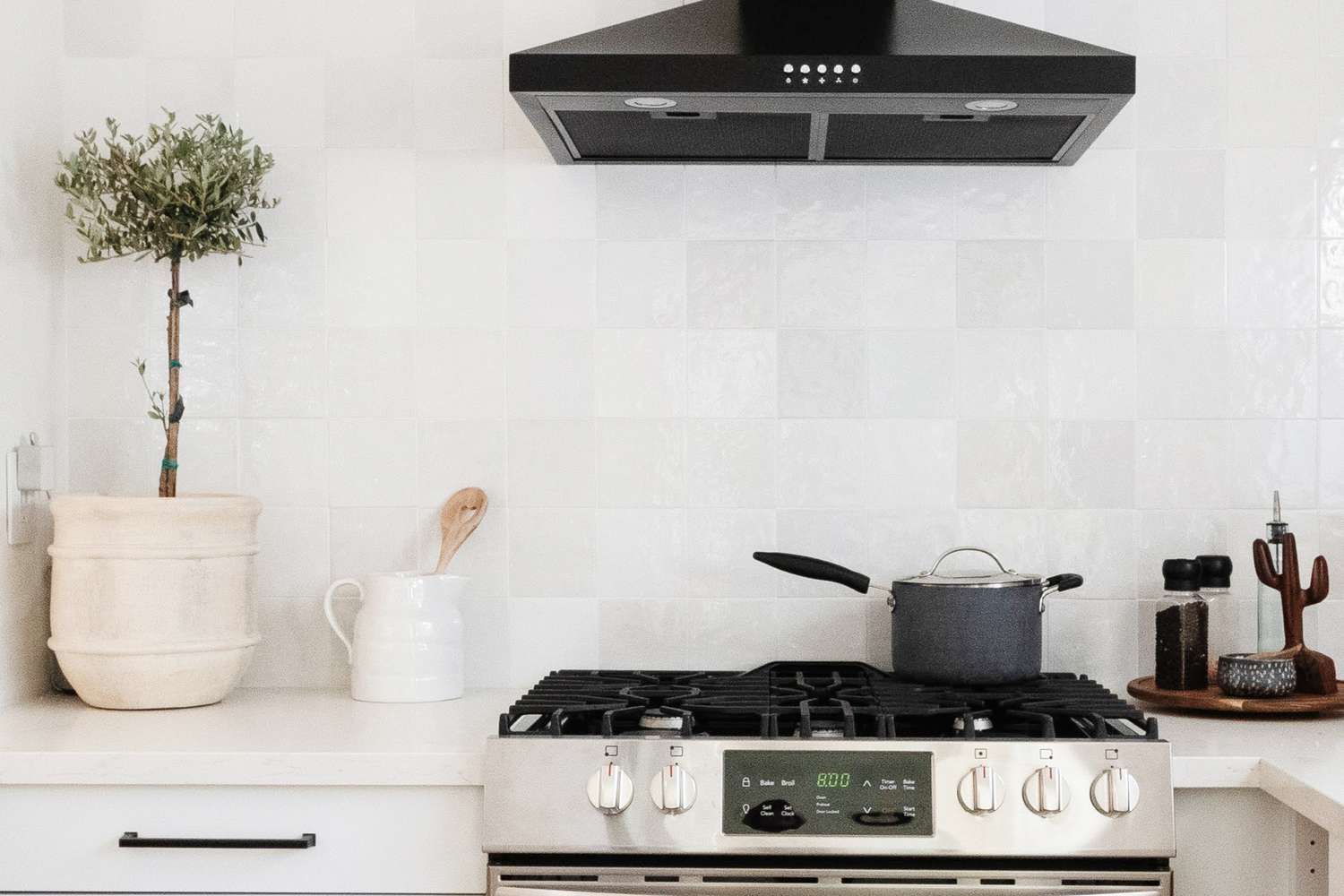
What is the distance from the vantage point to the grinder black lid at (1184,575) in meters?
1.93

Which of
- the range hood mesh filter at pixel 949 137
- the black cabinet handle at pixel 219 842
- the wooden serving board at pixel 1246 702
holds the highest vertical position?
the range hood mesh filter at pixel 949 137

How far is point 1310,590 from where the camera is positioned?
1915 millimetres

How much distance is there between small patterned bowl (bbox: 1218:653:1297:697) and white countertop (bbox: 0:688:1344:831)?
39 mm

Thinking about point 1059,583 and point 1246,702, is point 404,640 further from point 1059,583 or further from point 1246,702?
point 1246,702

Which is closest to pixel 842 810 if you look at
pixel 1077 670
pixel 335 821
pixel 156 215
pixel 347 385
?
pixel 335 821

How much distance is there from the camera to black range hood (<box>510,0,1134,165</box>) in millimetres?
1671

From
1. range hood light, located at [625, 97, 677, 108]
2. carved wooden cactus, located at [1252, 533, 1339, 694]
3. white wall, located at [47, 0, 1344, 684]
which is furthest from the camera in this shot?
white wall, located at [47, 0, 1344, 684]

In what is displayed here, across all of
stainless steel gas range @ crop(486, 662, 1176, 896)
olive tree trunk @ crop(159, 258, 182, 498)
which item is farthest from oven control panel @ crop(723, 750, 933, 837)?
olive tree trunk @ crop(159, 258, 182, 498)

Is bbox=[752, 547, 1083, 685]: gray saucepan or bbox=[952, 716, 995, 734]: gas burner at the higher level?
bbox=[752, 547, 1083, 685]: gray saucepan

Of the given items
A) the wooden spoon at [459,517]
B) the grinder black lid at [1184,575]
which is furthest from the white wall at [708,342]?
the grinder black lid at [1184,575]

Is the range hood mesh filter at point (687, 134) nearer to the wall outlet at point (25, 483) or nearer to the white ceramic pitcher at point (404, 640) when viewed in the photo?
the white ceramic pitcher at point (404, 640)

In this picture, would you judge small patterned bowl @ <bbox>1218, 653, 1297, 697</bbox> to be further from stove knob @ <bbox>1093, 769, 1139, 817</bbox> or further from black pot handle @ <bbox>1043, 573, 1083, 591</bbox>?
stove knob @ <bbox>1093, 769, 1139, 817</bbox>

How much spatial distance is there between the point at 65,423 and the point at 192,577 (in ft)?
1.55

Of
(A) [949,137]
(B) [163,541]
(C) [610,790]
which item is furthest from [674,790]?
(A) [949,137]
